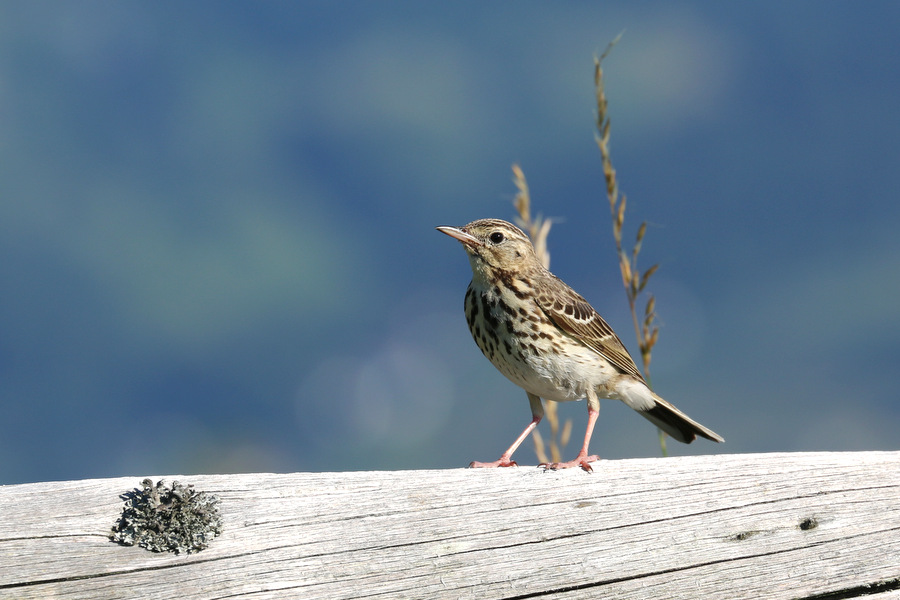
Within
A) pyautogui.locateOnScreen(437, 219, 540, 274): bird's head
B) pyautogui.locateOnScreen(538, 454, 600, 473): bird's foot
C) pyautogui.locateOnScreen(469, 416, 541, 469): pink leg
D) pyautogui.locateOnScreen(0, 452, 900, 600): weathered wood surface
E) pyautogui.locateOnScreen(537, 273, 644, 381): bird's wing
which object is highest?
pyautogui.locateOnScreen(437, 219, 540, 274): bird's head

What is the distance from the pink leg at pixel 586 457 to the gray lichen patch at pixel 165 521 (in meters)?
1.44

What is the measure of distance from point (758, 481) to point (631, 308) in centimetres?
141

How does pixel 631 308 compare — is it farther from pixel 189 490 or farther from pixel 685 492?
pixel 189 490

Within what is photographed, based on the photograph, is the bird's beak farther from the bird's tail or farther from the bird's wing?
the bird's tail

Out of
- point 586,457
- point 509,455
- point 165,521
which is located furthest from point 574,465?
point 165,521

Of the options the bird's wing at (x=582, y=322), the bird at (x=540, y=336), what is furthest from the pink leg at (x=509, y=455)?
the bird's wing at (x=582, y=322)

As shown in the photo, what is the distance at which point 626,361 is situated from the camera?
532 cm

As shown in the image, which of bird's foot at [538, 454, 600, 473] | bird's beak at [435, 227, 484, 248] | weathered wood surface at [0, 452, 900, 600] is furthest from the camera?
bird's beak at [435, 227, 484, 248]

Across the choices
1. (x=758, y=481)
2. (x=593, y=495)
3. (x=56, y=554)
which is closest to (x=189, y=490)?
(x=56, y=554)

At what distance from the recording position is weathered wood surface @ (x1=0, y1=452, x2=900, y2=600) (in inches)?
115

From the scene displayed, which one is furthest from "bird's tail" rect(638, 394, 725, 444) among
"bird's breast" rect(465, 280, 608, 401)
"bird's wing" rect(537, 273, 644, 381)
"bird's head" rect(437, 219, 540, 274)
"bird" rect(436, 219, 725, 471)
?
"bird's head" rect(437, 219, 540, 274)

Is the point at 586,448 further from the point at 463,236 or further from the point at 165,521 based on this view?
the point at 165,521

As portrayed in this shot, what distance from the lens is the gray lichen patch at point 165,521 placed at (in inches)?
115

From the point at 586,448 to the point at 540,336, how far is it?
2.43ft
